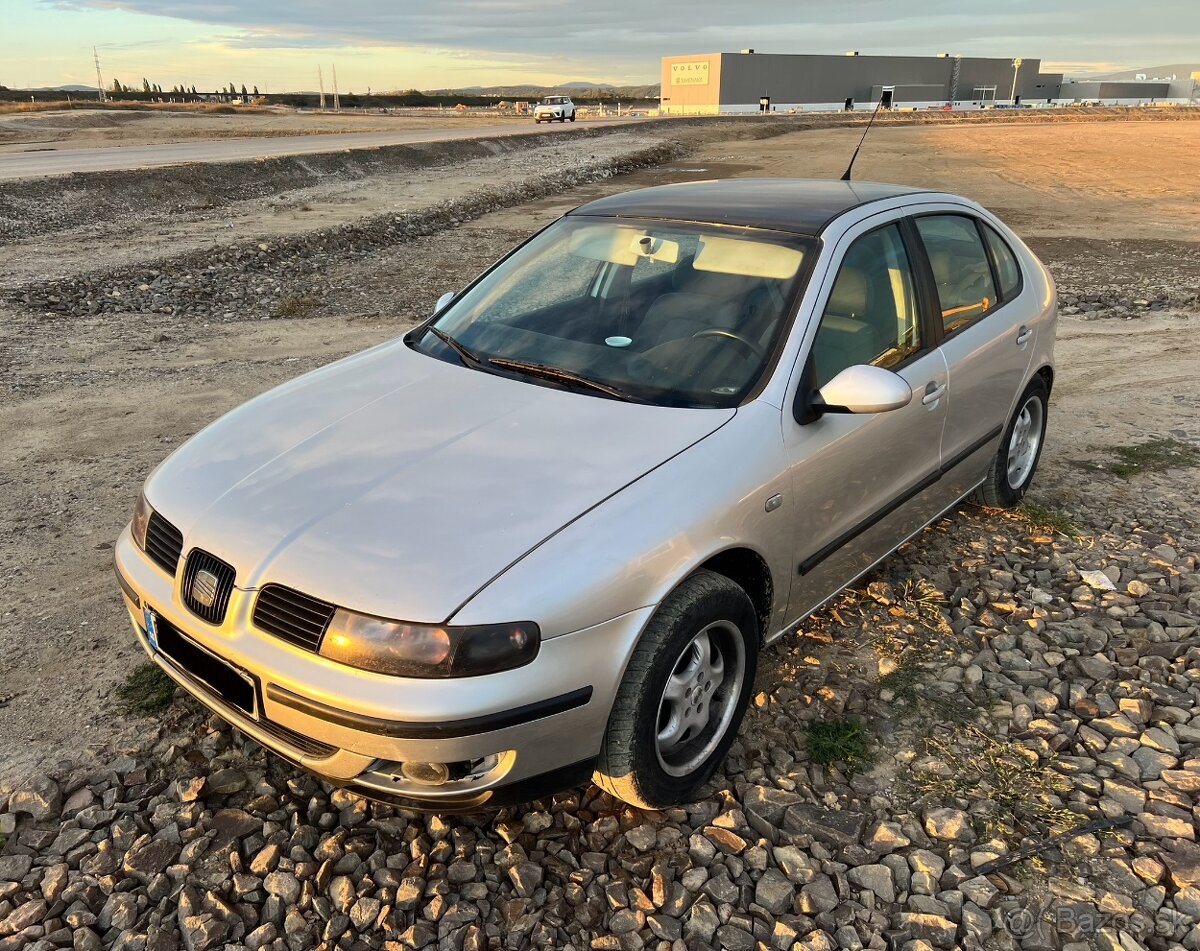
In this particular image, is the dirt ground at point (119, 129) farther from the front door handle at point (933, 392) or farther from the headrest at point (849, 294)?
the front door handle at point (933, 392)

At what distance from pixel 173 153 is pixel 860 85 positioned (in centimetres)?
8990

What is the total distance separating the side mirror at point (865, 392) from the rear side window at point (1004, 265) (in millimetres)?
1791

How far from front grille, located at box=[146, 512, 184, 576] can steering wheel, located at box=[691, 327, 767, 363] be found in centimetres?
182

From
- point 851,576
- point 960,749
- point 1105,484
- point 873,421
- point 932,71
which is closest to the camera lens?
point 960,749

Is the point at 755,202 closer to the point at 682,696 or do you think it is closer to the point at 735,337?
the point at 735,337

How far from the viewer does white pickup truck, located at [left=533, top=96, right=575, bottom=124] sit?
53188 millimetres

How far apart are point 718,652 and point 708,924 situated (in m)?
0.77

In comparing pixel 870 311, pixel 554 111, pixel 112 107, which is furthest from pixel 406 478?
pixel 112 107

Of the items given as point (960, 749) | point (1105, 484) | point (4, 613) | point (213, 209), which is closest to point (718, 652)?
point (960, 749)

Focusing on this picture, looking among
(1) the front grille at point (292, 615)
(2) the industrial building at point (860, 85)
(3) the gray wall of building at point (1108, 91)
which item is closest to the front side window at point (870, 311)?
(1) the front grille at point (292, 615)

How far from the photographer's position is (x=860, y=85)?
9512 cm

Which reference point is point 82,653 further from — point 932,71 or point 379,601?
point 932,71

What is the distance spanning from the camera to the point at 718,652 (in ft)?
8.99

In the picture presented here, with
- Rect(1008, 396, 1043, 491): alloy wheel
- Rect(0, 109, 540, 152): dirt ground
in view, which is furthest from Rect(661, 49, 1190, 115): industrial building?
Rect(1008, 396, 1043, 491): alloy wheel
